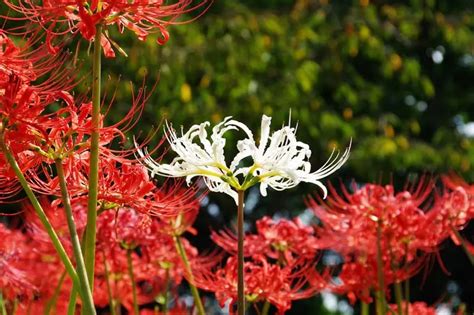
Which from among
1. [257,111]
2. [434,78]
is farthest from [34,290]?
[434,78]

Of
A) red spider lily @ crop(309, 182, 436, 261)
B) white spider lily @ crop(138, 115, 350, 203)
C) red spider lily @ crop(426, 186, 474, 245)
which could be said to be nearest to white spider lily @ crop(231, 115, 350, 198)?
white spider lily @ crop(138, 115, 350, 203)

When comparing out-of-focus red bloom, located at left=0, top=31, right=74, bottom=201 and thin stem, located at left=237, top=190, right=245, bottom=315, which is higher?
out-of-focus red bloom, located at left=0, top=31, right=74, bottom=201

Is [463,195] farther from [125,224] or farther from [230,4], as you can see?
[230,4]

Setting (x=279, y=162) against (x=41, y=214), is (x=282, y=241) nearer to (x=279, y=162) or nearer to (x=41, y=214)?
(x=279, y=162)

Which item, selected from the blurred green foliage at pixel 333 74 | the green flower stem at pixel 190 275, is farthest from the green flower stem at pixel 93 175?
the blurred green foliage at pixel 333 74

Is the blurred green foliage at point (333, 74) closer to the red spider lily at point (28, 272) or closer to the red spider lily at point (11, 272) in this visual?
the red spider lily at point (28, 272)

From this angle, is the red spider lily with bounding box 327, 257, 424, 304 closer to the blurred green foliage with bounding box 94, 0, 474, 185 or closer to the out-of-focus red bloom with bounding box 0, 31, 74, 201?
the out-of-focus red bloom with bounding box 0, 31, 74, 201

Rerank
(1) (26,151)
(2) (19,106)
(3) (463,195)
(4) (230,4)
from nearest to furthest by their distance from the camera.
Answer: (2) (19,106), (1) (26,151), (3) (463,195), (4) (230,4)

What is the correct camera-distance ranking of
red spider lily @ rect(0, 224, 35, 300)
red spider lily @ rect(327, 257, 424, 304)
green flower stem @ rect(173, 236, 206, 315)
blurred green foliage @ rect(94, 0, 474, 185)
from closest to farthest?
green flower stem @ rect(173, 236, 206, 315) → red spider lily @ rect(0, 224, 35, 300) → red spider lily @ rect(327, 257, 424, 304) → blurred green foliage @ rect(94, 0, 474, 185)

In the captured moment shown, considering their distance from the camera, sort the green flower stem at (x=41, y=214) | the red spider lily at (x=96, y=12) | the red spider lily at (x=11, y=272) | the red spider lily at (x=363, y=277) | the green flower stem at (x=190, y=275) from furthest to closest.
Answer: the red spider lily at (x=363, y=277) < the red spider lily at (x=11, y=272) < the green flower stem at (x=190, y=275) < the red spider lily at (x=96, y=12) < the green flower stem at (x=41, y=214)
